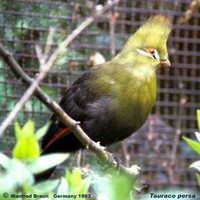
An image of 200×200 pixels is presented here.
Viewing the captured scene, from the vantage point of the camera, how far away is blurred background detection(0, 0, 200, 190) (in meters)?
3.73

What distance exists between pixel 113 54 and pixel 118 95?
1442 millimetres

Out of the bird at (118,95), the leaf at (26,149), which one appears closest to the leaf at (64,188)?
the leaf at (26,149)

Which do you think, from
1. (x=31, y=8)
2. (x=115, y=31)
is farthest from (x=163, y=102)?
(x=31, y=8)

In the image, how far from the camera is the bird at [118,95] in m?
2.43

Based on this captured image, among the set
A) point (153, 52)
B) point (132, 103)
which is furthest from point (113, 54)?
point (132, 103)

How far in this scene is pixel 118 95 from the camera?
8.00ft

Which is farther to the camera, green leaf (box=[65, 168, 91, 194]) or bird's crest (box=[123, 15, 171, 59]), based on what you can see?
bird's crest (box=[123, 15, 171, 59])

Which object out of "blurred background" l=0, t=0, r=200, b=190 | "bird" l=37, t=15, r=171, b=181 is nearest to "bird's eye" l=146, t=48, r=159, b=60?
"bird" l=37, t=15, r=171, b=181

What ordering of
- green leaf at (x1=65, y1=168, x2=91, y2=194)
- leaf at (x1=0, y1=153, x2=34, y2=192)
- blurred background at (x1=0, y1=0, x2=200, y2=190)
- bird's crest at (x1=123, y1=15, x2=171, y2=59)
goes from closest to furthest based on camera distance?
1. leaf at (x1=0, y1=153, x2=34, y2=192)
2. green leaf at (x1=65, y1=168, x2=91, y2=194)
3. bird's crest at (x1=123, y1=15, x2=171, y2=59)
4. blurred background at (x1=0, y1=0, x2=200, y2=190)

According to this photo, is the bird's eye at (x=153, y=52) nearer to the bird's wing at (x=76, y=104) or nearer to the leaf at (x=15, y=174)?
the bird's wing at (x=76, y=104)

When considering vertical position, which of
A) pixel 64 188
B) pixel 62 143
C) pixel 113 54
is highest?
pixel 64 188

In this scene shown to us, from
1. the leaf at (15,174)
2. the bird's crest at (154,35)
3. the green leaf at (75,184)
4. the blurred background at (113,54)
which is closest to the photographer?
the leaf at (15,174)

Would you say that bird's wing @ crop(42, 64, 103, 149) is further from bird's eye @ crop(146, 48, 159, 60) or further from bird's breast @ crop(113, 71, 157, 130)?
bird's eye @ crop(146, 48, 159, 60)

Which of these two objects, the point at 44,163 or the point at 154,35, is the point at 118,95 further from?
the point at 44,163
